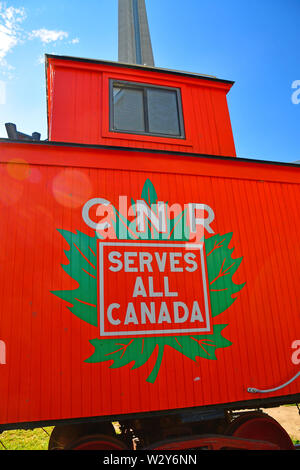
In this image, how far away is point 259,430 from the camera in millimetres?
5172

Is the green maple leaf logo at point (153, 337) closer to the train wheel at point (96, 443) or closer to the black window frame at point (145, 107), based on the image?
the train wheel at point (96, 443)

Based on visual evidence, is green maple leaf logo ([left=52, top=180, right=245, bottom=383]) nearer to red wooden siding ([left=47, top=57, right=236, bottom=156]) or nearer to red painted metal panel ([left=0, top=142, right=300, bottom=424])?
red painted metal panel ([left=0, top=142, right=300, bottom=424])

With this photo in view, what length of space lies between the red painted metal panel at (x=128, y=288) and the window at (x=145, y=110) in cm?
133

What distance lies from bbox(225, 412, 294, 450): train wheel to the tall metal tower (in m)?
29.6

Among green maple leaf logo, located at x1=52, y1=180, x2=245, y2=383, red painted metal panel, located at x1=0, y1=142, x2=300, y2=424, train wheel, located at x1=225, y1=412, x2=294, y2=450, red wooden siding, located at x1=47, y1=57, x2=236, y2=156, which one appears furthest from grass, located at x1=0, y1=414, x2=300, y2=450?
red wooden siding, located at x1=47, y1=57, x2=236, y2=156

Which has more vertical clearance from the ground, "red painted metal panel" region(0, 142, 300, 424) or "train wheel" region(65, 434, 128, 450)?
"red painted metal panel" region(0, 142, 300, 424)

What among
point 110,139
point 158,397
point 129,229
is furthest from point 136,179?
point 158,397

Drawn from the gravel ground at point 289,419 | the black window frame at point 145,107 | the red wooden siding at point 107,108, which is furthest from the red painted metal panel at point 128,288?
the gravel ground at point 289,419

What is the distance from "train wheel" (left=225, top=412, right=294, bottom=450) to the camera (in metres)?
5.05

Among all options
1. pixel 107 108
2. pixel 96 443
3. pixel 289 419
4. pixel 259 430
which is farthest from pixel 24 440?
pixel 107 108

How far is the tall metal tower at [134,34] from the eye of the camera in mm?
27828

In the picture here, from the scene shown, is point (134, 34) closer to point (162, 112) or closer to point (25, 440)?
point (162, 112)

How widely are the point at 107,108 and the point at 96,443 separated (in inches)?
255

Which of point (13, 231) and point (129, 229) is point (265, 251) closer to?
point (129, 229)
